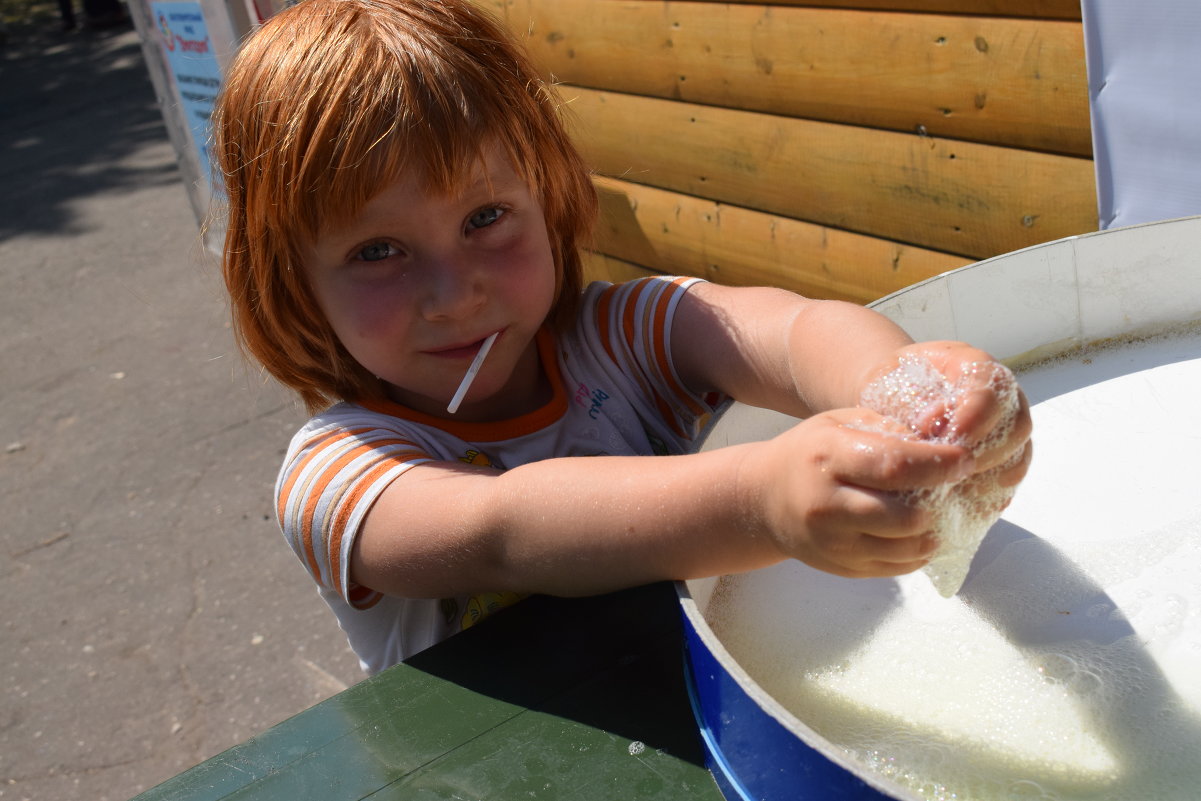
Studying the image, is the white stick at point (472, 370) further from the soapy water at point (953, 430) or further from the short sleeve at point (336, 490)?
the soapy water at point (953, 430)

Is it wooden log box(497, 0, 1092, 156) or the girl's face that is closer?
the girl's face

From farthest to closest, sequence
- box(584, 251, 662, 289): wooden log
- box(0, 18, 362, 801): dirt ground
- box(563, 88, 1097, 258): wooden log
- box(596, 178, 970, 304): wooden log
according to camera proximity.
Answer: box(584, 251, 662, 289): wooden log → box(0, 18, 362, 801): dirt ground → box(596, 178, 970, 304): wooden log → box(563, 88, 1097, 258): wooden log

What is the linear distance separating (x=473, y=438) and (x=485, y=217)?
0.23 m

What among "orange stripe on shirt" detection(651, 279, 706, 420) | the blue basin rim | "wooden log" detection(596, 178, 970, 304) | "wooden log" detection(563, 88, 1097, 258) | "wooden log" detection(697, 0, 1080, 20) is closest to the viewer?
the blue basin rim

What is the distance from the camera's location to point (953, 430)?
56 centimetres

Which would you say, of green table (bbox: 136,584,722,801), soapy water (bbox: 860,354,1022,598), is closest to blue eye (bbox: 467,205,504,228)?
green table (bbox: 136,584,722,801)

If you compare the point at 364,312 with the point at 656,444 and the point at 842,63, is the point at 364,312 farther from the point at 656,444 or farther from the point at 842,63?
the point at 842,63

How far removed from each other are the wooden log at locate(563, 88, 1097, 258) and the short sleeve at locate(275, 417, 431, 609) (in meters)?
1.08

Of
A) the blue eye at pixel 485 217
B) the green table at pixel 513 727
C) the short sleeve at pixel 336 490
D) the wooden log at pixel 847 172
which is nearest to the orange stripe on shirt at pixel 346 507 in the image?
the short sleeve at pixel 336 490

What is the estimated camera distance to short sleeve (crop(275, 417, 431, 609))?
89 cm

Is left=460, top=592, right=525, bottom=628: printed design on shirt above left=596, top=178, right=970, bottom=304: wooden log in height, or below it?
above

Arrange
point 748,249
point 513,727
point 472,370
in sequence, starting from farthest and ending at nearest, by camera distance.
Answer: point 748,249 < point 472,370 < point 513,727

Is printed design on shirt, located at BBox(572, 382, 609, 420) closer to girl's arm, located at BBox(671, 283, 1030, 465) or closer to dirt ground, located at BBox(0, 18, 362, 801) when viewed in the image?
girl's arm, located at BBox(671, 283, 1030, 465)

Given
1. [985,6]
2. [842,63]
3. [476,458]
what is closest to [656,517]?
[476,458]
